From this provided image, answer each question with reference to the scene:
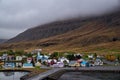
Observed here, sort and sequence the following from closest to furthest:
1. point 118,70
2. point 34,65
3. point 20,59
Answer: point 118,70
point 34,65
point 20,59

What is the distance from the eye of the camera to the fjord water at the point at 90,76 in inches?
4188

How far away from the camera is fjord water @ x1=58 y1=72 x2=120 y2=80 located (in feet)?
349

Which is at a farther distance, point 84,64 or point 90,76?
point 84,64

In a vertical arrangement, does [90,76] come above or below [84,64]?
below

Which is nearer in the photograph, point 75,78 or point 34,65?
point 75,78

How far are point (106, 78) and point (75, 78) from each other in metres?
10.6

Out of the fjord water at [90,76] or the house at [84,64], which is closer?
the fjord water at [90,76]

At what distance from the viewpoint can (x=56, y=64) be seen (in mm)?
147875

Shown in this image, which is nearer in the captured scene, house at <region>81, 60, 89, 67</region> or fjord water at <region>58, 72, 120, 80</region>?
fjord water at <region>58, 72, 120, 80</region>

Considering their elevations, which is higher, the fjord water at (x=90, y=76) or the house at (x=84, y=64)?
the house at (x=84, y=64)

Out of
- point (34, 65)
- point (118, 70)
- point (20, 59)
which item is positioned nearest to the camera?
point (118, 70)

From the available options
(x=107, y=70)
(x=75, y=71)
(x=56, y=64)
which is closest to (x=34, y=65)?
(x=56, y=64)

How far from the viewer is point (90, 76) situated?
112875 millimetres

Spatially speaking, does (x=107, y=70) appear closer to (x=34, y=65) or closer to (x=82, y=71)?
(x=82, y=71)
